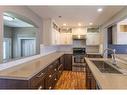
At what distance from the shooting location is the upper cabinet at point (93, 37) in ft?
25.5

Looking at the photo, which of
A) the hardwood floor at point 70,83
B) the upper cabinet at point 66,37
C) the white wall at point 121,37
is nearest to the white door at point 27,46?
the upper cabinet at point 66,37

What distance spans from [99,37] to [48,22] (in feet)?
11.1

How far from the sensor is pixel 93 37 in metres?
7.77

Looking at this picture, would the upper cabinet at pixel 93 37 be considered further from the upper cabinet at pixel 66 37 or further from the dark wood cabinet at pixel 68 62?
the dark wood cabinet at pixel 68 62

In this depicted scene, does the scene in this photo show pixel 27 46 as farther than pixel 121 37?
Yes

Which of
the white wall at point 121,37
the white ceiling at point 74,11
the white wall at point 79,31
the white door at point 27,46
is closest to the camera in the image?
the white ceiling at point 74,11

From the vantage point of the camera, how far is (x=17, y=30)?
707cm

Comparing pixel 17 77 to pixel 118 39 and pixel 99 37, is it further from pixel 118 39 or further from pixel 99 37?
pixel 99 37

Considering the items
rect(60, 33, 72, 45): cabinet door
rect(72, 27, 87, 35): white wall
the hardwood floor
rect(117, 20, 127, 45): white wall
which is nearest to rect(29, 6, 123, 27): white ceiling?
rect(117, 20, 127, 45): white wall

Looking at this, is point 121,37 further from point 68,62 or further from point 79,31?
point 68,62

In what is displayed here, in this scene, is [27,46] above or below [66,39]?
below

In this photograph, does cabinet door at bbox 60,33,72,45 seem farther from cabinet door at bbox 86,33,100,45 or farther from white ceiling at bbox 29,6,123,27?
white ceiling at bbox 29,6,123,27

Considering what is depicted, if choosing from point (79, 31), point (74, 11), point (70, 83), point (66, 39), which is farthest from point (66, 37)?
point (74, 11)
